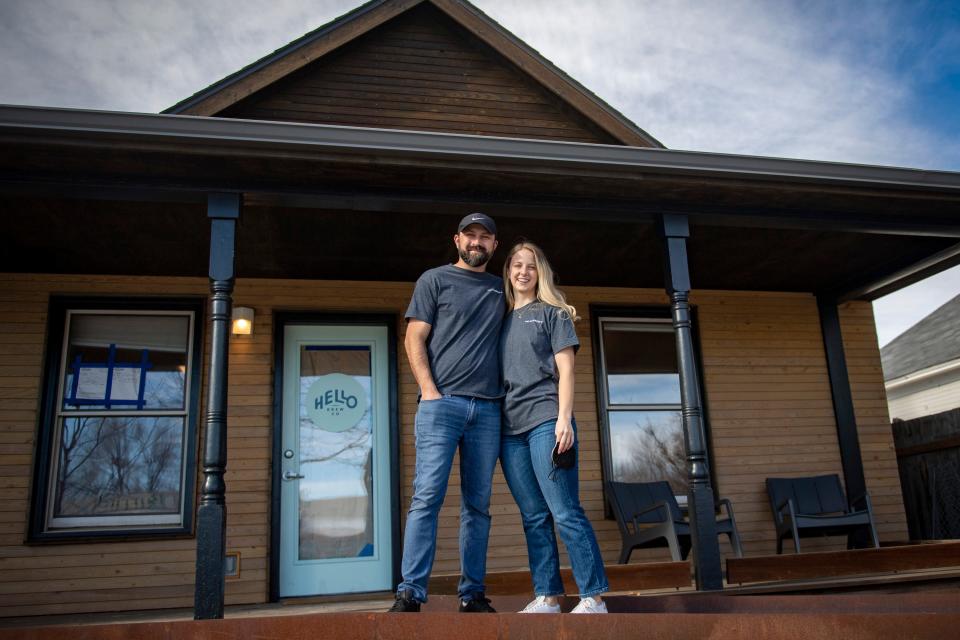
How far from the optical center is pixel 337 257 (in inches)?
211

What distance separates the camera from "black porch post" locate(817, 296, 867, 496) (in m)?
6.29

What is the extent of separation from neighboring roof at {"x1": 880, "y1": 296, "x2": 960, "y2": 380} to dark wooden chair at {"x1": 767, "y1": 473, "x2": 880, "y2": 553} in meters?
7.66

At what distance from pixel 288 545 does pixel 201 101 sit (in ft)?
10.4

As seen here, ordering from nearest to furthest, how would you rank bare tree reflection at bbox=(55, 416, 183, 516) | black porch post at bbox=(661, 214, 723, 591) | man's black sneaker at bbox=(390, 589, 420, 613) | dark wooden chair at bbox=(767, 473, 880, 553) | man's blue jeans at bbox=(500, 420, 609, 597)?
man's black sneaker at bbox=(390, 589, 420, 613)
man's blue jeans at bbox=(500, 420, 609, 597)
black porch post at bbox=(661, 214, 723, 591)
bare tree reflection at bbox=(55, 416, 183, 516)
dark wooden chair at bbox=(767, 473, 880, 553)

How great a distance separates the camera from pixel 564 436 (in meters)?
A: 2.49

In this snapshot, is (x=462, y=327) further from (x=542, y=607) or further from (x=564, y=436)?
(x=542, y=607)

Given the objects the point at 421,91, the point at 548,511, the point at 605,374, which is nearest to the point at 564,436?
the point at 548,511

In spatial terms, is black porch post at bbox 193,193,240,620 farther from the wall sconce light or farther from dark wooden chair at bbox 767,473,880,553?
dark wooden chair at bbox 767,473,880,553

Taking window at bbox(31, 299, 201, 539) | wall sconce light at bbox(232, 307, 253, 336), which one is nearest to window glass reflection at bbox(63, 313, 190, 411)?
window at bbox(31, 299, 201, 539)

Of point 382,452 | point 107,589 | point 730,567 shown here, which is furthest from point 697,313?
point 107,589

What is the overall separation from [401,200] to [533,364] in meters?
1.85

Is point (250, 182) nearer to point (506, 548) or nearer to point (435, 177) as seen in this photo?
point (435, 177)

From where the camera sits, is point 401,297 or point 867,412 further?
point 867,412

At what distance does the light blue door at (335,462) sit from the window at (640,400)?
5.70 ft
